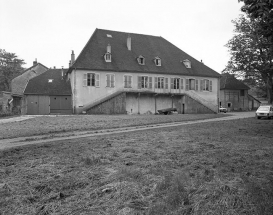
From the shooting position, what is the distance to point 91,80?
116 feet

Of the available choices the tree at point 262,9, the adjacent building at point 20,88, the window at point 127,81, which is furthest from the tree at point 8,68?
the tree at point 262,9

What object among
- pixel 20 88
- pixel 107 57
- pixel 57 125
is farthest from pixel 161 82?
pixel 57 125

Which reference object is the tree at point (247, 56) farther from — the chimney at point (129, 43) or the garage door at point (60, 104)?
the garage door at point (60, 104)

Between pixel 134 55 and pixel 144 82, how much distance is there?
4533mm

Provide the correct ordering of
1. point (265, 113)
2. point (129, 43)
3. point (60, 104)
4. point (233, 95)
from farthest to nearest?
point (233, 95)
point (129, 43)
point (60, 104)
point (265, 113)

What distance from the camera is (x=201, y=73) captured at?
42.0 m

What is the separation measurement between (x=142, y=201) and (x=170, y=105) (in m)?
36.8

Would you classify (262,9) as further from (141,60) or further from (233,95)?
(233,95)

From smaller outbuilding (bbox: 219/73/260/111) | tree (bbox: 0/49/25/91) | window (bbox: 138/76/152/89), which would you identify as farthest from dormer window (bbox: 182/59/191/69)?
tree (bbox: 0/49/25/91)

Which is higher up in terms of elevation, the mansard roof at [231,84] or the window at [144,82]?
the mansard roof at [231,84]

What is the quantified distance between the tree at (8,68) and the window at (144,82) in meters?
36.2

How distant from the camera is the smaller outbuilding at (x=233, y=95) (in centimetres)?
5894

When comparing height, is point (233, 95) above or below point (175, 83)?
below

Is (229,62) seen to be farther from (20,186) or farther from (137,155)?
(20,186)
